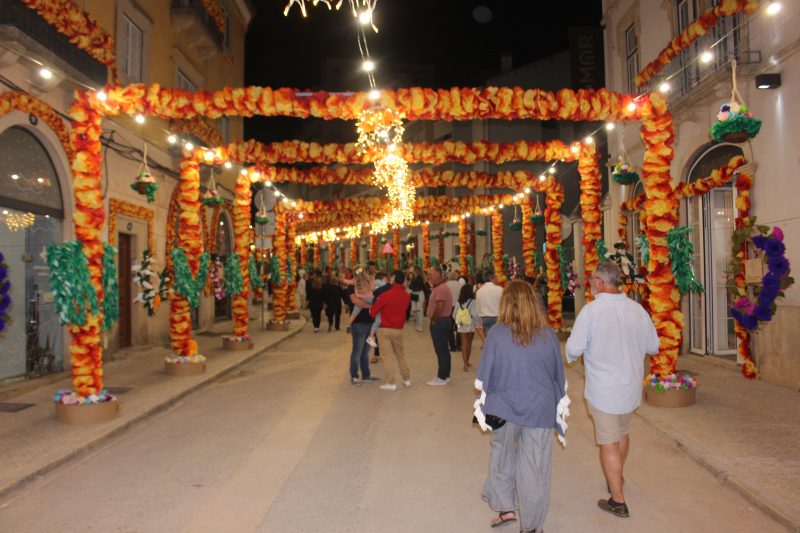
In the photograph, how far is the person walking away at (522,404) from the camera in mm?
4098

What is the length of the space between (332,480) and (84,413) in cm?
398

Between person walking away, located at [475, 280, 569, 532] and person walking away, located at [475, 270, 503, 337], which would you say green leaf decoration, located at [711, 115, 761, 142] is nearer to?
person walking away, located at [475, 270, 503, 337]

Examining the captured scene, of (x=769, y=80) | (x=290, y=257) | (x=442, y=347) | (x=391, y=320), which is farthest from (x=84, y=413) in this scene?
(x=290, y=257)

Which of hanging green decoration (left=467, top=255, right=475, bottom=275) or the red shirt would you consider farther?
hanging green decoration (left=467, top=255, right=475, bottom=275)

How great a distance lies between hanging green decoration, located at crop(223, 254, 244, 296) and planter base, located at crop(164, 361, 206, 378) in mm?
3728

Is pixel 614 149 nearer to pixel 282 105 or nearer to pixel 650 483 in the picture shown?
pixel 282 105

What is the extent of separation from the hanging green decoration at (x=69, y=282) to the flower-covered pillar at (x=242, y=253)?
6847mm

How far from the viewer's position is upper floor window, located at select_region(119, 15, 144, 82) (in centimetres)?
1327

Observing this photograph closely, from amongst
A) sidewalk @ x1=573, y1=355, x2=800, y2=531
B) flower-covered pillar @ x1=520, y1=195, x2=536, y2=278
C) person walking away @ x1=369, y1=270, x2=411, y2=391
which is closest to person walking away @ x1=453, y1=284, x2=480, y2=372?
person walking away @ x1=369, y1=270, x2=411, y2=391

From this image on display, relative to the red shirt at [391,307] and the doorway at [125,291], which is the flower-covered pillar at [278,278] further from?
the red shirt at [391,307]

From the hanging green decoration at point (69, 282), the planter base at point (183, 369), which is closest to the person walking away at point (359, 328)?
Result: the planter base at point (183, 369)

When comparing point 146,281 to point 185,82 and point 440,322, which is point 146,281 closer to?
point 440,322

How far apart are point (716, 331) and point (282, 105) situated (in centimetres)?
987

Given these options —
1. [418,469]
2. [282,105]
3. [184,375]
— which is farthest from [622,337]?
[184,375]
